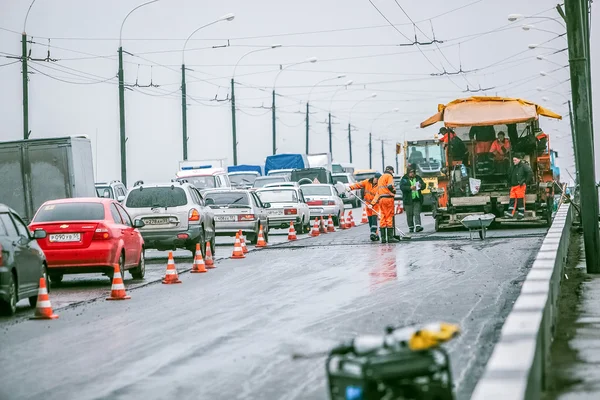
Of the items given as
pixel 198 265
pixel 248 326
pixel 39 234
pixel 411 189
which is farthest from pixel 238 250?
pixel 248 326

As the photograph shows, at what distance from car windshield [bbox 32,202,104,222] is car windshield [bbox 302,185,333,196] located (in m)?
23.6

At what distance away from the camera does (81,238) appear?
1784 cm

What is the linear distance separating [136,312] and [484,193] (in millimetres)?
17992

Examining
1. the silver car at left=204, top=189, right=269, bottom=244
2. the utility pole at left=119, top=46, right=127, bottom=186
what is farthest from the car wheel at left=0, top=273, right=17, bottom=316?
the utility pole at left=119, top=46, right=127, bottom=186

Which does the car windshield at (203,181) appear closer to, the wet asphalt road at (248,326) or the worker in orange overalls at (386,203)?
the worker in orange overalls at (386,203)

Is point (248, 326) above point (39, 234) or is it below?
below

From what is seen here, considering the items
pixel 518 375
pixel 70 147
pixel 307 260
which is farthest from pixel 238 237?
pixel 518 375

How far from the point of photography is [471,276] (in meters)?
17.3

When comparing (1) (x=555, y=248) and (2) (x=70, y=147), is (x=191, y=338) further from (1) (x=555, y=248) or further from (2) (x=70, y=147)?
(2) (x=70, y=147)

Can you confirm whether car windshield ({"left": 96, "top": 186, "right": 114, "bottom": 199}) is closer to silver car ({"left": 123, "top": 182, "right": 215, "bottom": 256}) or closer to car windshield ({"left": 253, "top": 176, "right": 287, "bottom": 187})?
car windshield ({"left": 253, "top": 176, "right": 287, "bottom": 187})

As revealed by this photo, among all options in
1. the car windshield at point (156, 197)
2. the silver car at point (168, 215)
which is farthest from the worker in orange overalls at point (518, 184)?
the car windshield at point (156, 197)

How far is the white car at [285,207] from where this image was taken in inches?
1419

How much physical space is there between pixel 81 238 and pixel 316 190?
980 inches

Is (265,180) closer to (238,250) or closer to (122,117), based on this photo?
(122,117)
